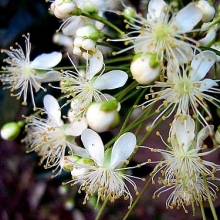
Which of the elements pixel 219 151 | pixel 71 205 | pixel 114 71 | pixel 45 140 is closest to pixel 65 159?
pixel 45 140

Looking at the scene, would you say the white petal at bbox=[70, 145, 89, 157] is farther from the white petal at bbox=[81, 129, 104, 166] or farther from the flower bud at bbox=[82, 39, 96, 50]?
the flower bud at bbox=[82, 39, 96, 50]

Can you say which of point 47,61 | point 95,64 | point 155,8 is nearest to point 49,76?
point 47,61

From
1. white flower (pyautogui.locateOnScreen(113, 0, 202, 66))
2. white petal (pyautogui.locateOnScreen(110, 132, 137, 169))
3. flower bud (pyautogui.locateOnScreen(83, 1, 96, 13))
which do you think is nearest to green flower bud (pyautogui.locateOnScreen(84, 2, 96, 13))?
flower bud (pyautogui.locateOnScreen(83, 1, 96, 13))

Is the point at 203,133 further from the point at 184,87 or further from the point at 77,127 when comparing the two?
the point at 77,127

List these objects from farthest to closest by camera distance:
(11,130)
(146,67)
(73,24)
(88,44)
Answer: (11,130)
(73,24)
(88,44)
(146,67)

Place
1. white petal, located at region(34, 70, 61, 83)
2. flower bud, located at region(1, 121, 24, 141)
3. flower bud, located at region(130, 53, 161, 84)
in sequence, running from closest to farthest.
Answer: flower bud, located at region(130, 53, 161, 84) → white petal, located at region(34, 70, 61, 83) → flower bud, located at region(1, 121, 24, 141)

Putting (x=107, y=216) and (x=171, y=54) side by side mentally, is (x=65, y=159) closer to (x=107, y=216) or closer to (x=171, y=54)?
(x=171, y=54)
